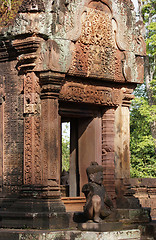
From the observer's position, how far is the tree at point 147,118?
1104 inches

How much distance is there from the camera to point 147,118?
27984 millimetres

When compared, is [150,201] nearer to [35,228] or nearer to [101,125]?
[101,125]

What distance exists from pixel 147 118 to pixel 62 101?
1527 cm

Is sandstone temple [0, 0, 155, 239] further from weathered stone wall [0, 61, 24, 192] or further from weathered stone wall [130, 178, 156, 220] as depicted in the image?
weathered stone wall [130, 178, 156, 220]

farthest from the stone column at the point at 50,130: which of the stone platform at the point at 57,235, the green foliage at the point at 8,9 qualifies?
the green foliage at the point at 8,9

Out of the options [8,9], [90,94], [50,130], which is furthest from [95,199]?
[8,9]

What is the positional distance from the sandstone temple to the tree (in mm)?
13748

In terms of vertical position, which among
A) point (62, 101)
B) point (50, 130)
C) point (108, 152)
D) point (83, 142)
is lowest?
point (108, 152)

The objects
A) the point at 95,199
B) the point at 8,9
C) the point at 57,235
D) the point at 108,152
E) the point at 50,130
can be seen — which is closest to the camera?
the point at 57,235

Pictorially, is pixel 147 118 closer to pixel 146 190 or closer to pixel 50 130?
pixel 146 190

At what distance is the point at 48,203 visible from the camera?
12086mm

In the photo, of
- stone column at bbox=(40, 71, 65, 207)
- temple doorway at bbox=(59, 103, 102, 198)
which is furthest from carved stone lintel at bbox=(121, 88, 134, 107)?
stone column at bbox=(40, 71, 65, 207)

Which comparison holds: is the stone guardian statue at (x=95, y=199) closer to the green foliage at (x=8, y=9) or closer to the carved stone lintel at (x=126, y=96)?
the carved stone lintel at (x=126, y=96)

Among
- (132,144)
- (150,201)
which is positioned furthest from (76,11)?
(132,144)
